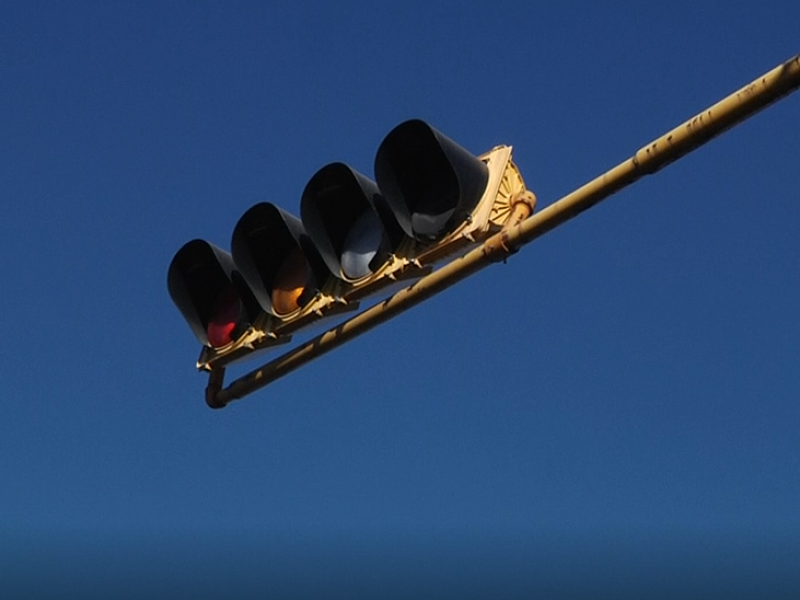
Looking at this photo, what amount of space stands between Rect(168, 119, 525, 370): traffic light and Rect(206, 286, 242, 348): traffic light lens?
0.03 ft

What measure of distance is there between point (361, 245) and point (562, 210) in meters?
2.45

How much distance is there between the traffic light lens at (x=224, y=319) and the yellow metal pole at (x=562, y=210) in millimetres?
532

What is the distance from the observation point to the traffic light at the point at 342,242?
9.59 meters

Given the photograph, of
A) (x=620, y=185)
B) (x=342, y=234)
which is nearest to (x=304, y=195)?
(x=342, y=234)


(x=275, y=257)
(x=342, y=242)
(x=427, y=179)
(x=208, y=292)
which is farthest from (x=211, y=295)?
(x=427, y=179)

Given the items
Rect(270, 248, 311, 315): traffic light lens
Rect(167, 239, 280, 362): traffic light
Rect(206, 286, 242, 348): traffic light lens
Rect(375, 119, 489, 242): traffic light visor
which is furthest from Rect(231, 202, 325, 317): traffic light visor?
Rect(375, 119, 489, 242): traffic light visor

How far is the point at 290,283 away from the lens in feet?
35.8

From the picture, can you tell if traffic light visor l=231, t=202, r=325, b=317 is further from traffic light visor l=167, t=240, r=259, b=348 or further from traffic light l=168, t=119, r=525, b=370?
traffic light visor l=167, t=240, r=259, b=348

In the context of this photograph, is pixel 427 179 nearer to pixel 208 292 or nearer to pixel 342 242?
pixel 342 242

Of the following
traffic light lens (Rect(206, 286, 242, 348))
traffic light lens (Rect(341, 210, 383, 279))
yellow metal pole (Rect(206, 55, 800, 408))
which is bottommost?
yellow metal pole (Rect(206, 55, 800, 408))

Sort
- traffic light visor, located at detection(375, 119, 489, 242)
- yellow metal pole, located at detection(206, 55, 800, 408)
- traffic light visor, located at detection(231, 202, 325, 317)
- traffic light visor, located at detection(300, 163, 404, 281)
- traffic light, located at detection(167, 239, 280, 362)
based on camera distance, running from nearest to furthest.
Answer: yellow metal pole, located at detection(206, 55, 800, 408) → traffic light visor, located at detection(375, 119, 489, 242) → traffic light visor, located at detection(300, 163, 404, 281) → traffic light visor, located at detection(231, 202, 325, 317) → traffic light, located at detection(167, 239, 280, 362)

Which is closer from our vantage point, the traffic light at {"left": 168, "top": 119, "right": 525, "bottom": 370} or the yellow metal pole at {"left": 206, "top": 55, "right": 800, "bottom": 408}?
the yellow metal pole at {"left": 206, "top": 55, "right": 800, "bottom": 408}

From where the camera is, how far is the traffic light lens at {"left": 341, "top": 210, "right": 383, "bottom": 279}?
1021 centimetres

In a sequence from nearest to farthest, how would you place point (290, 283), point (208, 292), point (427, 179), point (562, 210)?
point (562, 210)
point (427, 179)
point (290, 283)
point (208, 292)
